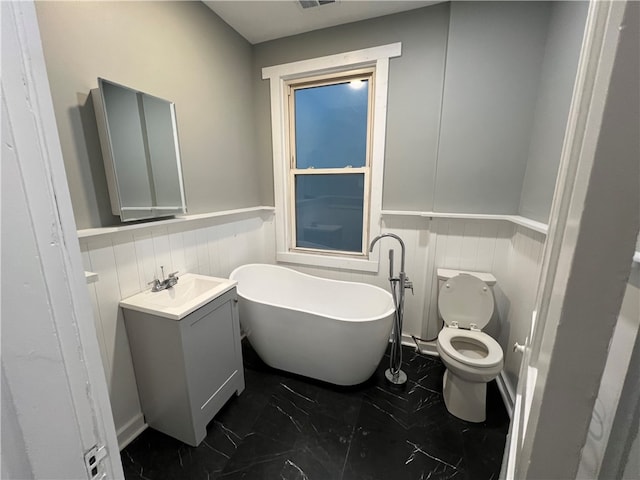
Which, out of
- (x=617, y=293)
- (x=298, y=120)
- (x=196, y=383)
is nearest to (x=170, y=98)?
(x=298, y=120)

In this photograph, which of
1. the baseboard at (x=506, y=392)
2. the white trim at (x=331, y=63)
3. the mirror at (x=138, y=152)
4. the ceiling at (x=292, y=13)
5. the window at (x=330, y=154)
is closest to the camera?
the mirror at (x=138, y=152)

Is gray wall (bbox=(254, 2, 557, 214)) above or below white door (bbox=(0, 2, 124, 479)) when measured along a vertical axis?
above

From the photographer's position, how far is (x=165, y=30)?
59.9 inches

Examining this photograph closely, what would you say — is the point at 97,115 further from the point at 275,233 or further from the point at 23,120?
the point at 275,233

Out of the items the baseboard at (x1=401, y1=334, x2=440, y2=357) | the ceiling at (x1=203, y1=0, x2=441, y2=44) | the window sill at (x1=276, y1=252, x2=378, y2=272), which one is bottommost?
the baseboard at (x1=401, y1=334, x2=440, y2=357)

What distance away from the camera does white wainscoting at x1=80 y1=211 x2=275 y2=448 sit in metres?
1.27

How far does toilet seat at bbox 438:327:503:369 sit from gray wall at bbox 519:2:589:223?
82 cm

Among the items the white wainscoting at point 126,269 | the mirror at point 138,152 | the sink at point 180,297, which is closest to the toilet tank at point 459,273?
the sink at point 180,297

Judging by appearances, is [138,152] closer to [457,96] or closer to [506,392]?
[457,96]

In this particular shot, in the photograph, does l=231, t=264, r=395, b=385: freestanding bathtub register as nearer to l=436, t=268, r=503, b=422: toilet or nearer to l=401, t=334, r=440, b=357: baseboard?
l=436, t=268, r=503, b=422: toilet

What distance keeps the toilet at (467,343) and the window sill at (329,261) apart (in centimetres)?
59

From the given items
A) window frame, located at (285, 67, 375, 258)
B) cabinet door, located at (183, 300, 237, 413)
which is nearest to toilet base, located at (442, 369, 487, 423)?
window frame, located at (285, 67, 375, 258)

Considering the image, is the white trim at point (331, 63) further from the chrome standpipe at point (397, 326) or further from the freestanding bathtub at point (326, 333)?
the freestanding bathtub at point (326, 333)

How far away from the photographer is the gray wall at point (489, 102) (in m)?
1.65
